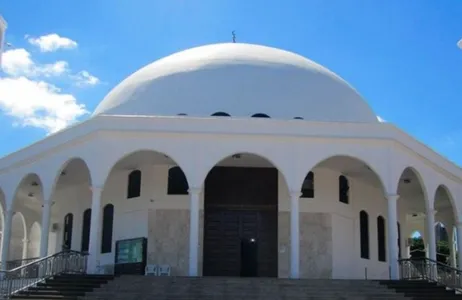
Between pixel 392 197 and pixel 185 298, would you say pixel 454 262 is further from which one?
pixel 185 298

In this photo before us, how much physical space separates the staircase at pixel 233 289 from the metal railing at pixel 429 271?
2326 mm

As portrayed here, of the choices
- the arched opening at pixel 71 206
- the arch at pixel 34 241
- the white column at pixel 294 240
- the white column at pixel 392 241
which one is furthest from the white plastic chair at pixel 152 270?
the arch at pixel 34 241

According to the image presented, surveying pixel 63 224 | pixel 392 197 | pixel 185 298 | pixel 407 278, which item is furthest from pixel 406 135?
pixel 63 224

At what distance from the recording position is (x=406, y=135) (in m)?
21.7

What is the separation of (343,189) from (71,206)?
36.0 feet

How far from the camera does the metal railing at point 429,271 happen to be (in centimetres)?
1998

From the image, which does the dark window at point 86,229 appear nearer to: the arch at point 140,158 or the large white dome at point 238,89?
the arch at point 140,158

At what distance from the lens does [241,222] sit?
75.7 feet

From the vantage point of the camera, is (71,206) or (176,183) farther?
(71,206)

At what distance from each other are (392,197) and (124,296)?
8.91 metres

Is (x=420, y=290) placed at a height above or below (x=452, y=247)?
below

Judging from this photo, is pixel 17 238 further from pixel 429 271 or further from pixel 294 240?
pixel 429 271

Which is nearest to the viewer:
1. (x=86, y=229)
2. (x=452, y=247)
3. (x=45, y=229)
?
(x=45, y=229)

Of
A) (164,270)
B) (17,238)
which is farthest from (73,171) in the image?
(17,238)
